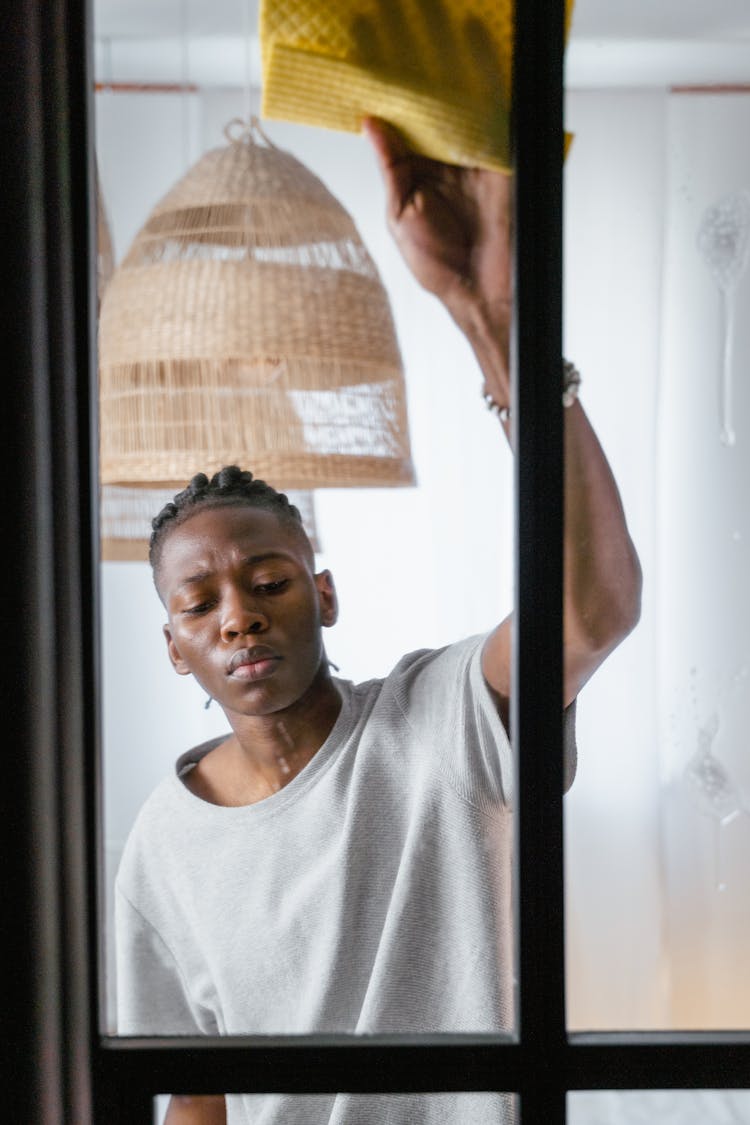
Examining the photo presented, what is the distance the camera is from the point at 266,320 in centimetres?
93

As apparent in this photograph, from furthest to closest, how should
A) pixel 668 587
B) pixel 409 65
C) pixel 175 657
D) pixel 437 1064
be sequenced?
pixel 668 587 < pixel 175 657 < pixel 409 65 < pixel 437 1064

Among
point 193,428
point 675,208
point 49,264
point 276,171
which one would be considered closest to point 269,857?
point 193,428

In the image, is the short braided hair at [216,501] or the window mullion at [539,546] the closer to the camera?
the window mullion at [539,546]

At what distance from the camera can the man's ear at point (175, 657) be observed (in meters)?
0.89

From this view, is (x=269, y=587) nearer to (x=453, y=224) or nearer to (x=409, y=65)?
(x=453, y=224)

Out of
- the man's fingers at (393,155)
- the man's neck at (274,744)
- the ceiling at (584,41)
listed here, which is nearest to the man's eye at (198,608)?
the man's neck at (274,744)

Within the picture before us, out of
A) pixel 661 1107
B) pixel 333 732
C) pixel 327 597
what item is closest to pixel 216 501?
pixel 327 597

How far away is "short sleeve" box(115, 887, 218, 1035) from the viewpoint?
0.87 meters

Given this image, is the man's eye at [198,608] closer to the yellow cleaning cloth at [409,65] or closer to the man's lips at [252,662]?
the man's lips at [252,662]

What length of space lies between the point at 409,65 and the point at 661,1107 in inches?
39.6

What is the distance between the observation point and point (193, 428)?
922mm

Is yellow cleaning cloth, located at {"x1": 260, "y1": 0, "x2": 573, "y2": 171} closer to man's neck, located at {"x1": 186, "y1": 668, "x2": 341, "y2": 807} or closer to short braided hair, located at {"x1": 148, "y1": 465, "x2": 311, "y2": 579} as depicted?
short braided hair, located at {"x1": 148, "y1": 465, "x2": 311, "y2": 579}

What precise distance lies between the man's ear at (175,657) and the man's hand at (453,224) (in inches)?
15.4

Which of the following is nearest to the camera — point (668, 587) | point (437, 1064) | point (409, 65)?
point (437, 1064)
